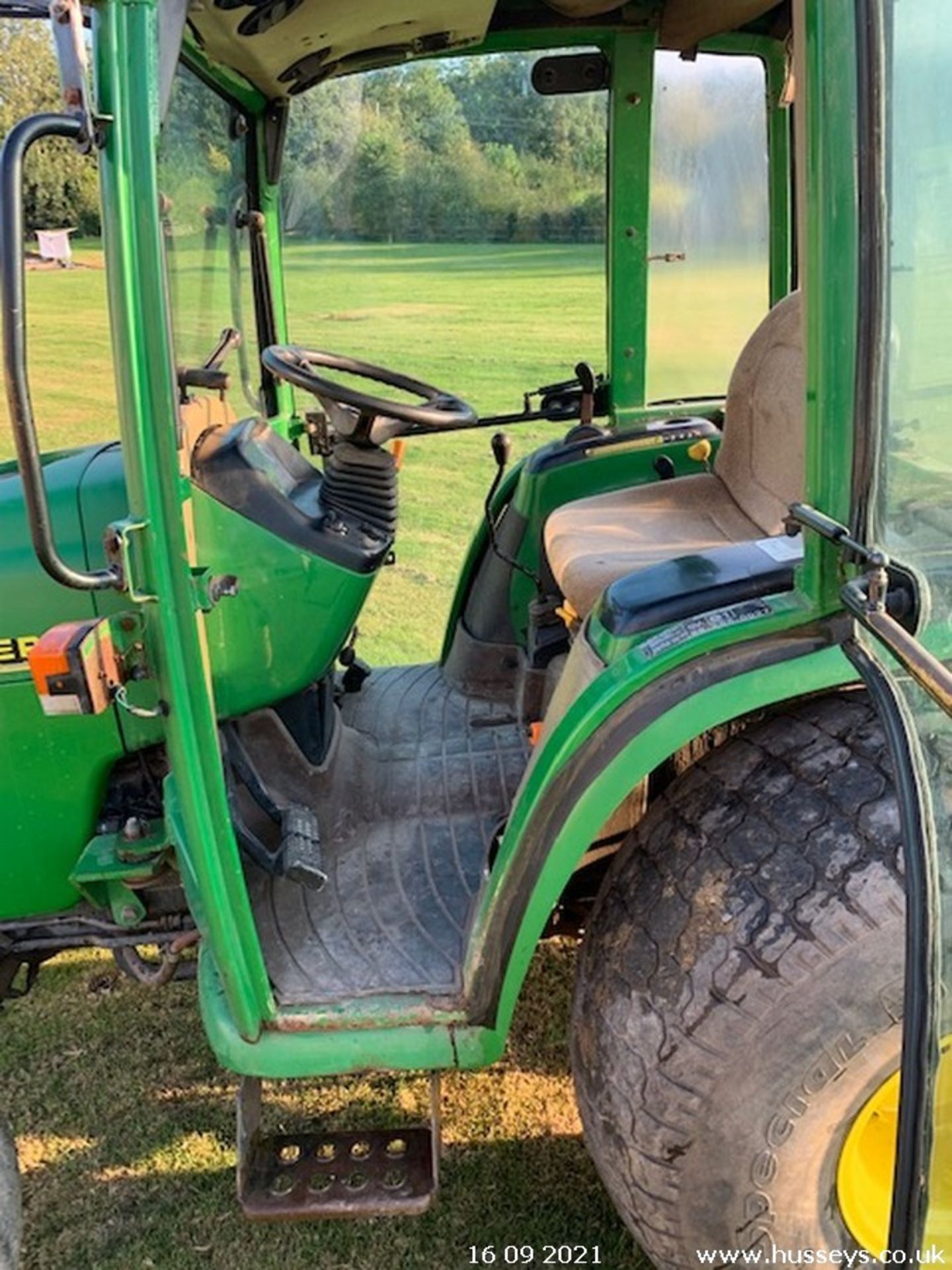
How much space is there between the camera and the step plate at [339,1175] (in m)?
1.76

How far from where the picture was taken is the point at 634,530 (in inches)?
103

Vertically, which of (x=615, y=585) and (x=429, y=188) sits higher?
(x=429, y=188)

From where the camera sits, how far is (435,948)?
1923 mm

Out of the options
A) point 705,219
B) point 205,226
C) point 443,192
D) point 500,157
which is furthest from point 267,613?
point 705,219

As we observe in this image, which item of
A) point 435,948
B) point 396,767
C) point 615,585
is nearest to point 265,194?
point 396,767

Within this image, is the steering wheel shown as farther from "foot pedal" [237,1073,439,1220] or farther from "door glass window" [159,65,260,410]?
"foot pedal" [237,1073,439,1220]

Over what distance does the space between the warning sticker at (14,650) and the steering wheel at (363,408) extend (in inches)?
27.7

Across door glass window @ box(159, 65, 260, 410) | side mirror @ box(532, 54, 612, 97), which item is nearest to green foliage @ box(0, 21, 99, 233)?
door glass window @ box(159, 65, 260, 410)

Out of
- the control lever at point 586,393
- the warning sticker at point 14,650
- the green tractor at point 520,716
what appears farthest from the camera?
the control lever at point 586,393

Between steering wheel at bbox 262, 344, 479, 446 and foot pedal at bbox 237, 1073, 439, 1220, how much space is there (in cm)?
122

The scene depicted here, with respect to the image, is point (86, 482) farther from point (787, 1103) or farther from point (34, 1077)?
point (787, 1103)

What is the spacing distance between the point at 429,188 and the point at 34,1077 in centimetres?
233

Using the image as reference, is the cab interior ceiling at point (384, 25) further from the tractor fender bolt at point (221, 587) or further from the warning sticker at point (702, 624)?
the warning sticker at point (702, 624)

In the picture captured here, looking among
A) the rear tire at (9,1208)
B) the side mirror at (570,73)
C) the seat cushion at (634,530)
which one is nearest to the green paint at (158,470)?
the rear tire at (9,1208)
